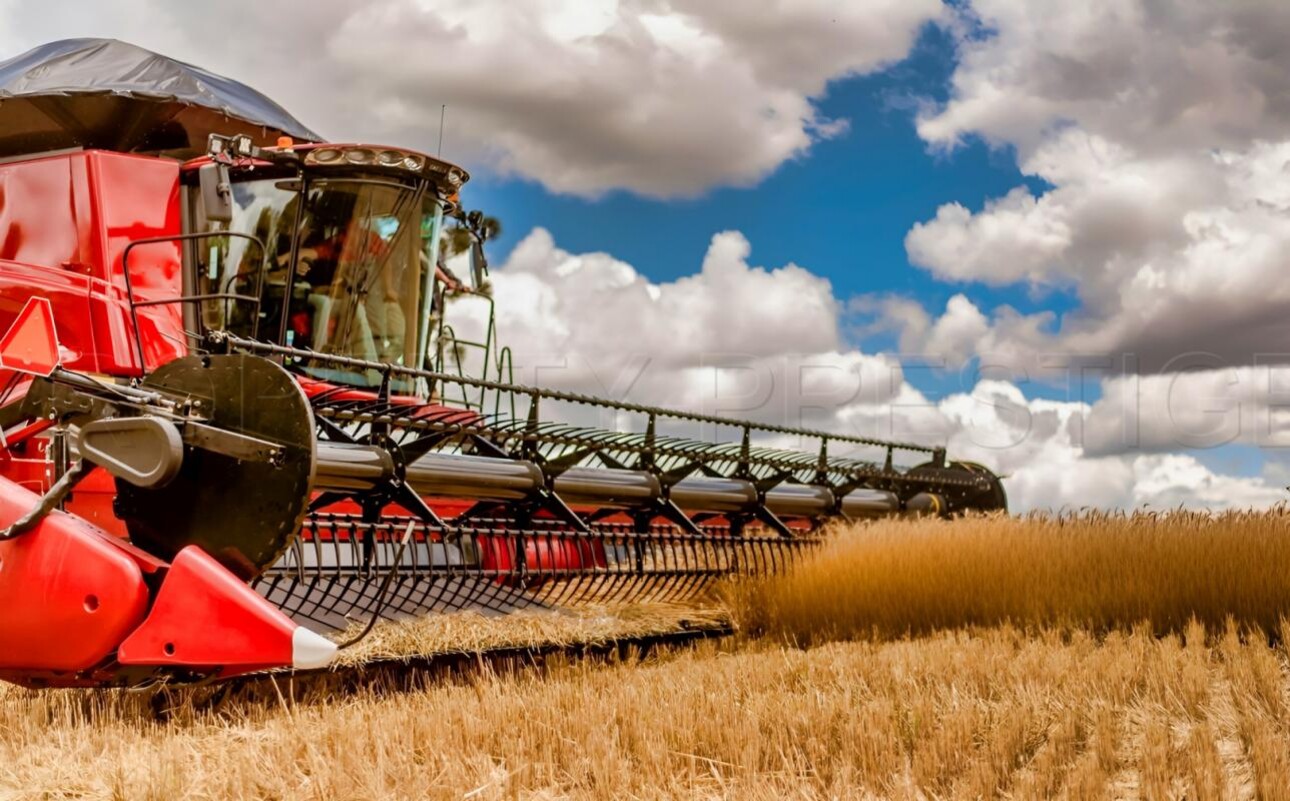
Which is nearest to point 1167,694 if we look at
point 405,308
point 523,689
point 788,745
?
point 788,745

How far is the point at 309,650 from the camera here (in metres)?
3.33

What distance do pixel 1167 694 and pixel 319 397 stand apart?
9.99ft

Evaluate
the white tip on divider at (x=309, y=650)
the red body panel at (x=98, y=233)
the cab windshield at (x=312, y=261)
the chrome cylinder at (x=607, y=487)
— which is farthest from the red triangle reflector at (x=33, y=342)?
the chrome cylinder at (x=607, y=487)

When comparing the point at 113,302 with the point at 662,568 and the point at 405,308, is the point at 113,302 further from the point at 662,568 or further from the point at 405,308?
the point at 662,568

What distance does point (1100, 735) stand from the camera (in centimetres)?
322

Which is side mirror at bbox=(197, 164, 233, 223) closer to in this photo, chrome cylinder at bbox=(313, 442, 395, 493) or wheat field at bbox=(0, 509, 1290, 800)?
chrome cylinder at bbox=(313, 442, 395, 493)

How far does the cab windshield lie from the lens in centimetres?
568

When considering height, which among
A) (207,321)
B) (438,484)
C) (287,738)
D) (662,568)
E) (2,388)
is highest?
(207,321)

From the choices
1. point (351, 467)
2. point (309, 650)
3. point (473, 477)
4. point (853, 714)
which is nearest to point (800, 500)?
point (473, 477)

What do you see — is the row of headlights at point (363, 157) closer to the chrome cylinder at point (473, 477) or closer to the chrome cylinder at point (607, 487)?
the chrome cylinder at point (473, 477)

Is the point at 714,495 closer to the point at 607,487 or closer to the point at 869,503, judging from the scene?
Result: the point at 607,487

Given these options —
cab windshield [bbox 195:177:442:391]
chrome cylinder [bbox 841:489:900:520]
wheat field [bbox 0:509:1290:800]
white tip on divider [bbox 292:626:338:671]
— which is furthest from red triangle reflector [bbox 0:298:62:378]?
chrome cylinder [bbox 841:489:900:520]

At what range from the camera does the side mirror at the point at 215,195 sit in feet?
16.2

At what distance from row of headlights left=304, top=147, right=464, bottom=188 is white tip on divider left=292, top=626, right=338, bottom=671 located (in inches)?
113
